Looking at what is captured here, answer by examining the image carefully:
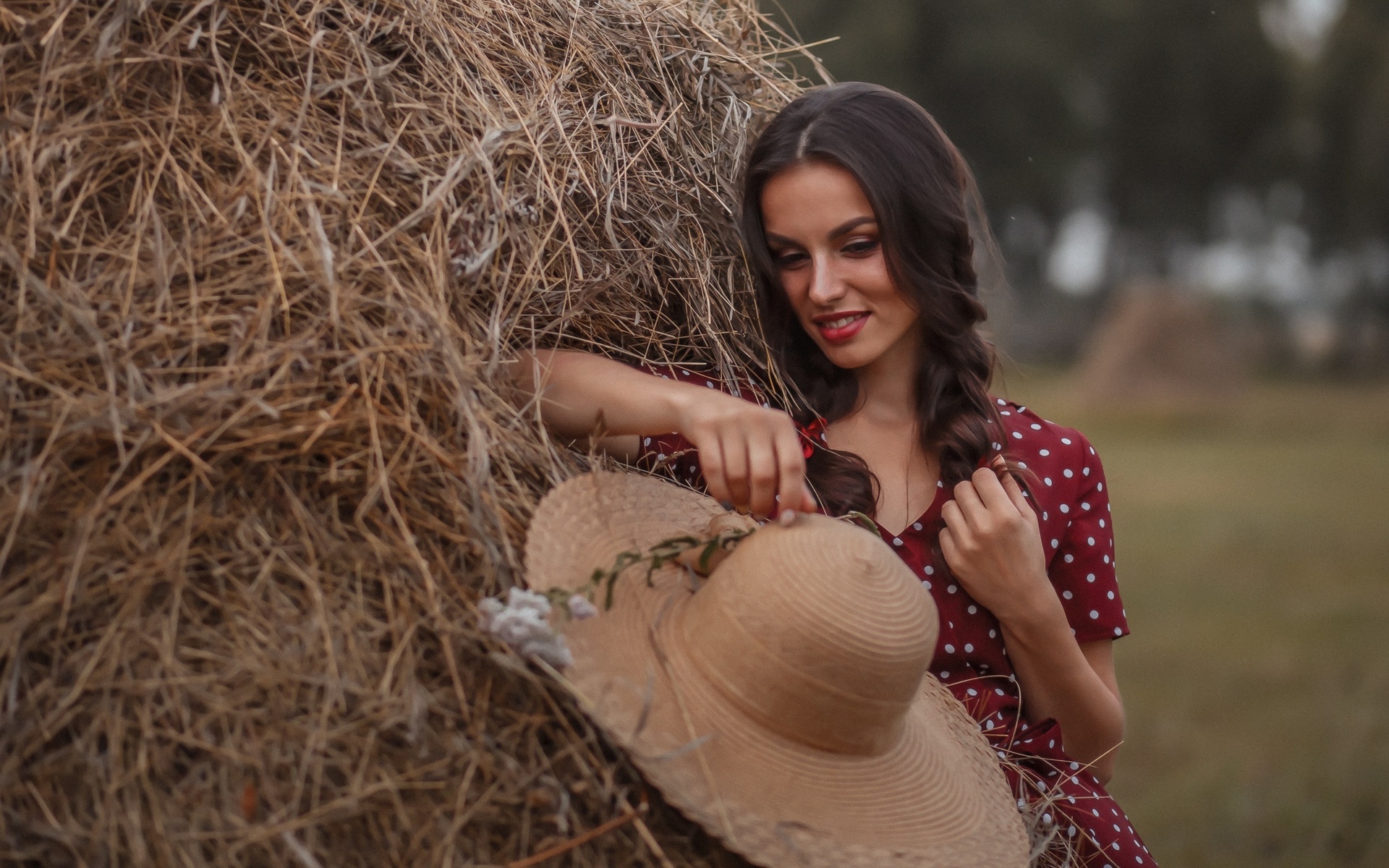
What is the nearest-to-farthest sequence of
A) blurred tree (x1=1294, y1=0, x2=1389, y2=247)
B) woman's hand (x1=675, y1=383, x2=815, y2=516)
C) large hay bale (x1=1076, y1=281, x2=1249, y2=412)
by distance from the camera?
woman's hand (x1=675, y1=383, x2=815, y2=516), large hay bale (x1=1076, y1=281, x2=1249, y2=412), blurred tree (x1=1294, y1=0, x2=1389, y2=247)

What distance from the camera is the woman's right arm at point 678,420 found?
5.32ft

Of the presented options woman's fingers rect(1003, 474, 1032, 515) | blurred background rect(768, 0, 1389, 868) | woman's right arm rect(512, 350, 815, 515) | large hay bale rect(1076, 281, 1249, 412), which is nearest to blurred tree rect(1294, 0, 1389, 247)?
blurred background rect(768, 0, 1389, 868)

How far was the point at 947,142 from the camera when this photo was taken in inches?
95.0

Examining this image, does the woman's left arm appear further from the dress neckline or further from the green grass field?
the green grass field

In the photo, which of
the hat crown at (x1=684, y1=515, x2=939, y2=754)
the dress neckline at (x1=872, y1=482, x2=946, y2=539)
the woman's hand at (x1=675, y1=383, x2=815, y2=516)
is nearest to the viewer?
the hat crown at (x1=684, y1=515, x2=939, y2=754)

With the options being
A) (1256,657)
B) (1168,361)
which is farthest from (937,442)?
(1168,361)

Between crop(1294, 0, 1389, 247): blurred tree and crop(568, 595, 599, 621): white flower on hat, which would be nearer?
crop(568, 595, 599, 621): white flower on hat

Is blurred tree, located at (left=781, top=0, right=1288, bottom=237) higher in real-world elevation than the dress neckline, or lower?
lower

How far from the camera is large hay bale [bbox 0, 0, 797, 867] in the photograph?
54.4 inches

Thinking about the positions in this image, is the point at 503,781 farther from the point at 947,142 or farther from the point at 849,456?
the point at 947,142

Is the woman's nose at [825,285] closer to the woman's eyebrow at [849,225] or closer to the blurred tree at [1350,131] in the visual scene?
the woman's eyebrow at [849,225]

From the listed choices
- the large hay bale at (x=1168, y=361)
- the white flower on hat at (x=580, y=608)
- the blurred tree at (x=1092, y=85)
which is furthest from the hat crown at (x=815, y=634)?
the blurred tree at (x=1092, y=85)

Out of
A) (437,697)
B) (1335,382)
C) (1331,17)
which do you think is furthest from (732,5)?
(1331,17)

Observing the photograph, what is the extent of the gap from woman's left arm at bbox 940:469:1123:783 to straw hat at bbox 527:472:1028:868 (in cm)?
52
